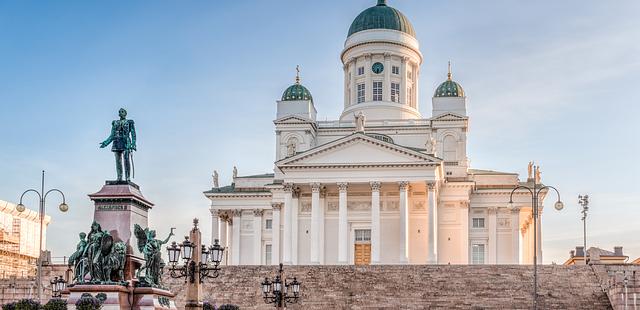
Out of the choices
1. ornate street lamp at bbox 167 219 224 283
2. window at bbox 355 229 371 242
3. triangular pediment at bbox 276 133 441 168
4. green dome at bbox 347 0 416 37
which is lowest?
ornate street lamp at bbox 167 219 224 283

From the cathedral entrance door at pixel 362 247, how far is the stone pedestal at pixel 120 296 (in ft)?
149

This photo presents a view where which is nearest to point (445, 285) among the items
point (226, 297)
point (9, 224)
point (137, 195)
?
point (226, 297)

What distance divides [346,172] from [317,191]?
2281mm

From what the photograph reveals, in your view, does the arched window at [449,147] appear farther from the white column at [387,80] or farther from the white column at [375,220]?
the white column at [375,220]

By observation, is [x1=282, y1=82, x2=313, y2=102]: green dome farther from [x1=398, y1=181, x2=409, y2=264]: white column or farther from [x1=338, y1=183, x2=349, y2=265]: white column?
[x1=398, y1=181, x2=409, y2=264]: white column

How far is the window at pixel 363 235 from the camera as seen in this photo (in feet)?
207

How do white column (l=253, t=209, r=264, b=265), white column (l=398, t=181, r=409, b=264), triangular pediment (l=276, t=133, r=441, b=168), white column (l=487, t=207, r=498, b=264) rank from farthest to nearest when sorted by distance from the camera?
white column (l=253, t=209, r=264, b=265)
white column (l=487, t=207, r=498, b=264)
triangular pediment (l=276, t=133, r=441, b=168)
white column (l=398, t=181, r=409, b=264)

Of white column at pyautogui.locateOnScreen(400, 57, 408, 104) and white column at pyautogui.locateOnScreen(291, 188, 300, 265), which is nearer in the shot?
white column at pyautogui.locateOnScreen(291, 188, 300, 265)

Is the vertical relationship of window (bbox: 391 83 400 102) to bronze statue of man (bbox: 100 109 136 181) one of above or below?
above

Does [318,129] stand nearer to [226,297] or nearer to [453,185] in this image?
[453,185]

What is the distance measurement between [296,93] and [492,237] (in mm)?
18752

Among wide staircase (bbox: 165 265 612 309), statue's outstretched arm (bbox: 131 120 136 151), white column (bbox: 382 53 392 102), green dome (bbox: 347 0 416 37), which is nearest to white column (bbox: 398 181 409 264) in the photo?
wide staircase (bbox: 165 265 612 309)

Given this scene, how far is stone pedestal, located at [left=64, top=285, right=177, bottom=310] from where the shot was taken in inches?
667

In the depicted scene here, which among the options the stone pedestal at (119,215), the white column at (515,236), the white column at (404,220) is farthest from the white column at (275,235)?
the stone pedestal at (119,215)
